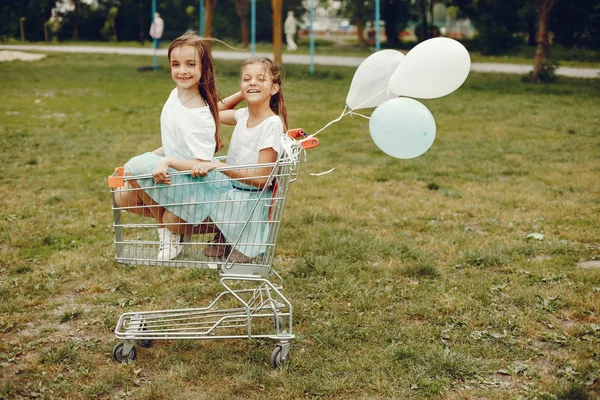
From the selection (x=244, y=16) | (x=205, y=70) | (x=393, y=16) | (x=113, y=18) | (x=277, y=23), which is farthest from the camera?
(x=113, y=18)

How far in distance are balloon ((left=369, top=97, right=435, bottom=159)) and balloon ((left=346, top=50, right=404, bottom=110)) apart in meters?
0.35

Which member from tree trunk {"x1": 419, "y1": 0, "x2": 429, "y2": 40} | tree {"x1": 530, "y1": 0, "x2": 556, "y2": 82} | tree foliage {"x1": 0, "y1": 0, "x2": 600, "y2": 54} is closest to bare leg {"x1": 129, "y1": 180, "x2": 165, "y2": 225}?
tree foliage {"x1": 0, "y1": 0, "x2": 600, "y2": 54}

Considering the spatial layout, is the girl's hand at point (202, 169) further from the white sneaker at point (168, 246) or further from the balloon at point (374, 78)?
the balloon at point (374, 78)

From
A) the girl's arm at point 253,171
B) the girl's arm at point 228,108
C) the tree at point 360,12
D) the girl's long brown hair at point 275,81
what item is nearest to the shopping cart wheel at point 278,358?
the girl's arm at point 253,171

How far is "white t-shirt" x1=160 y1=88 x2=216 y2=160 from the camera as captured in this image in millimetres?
3626

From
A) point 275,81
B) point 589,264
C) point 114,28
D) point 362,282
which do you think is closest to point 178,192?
point 275,81

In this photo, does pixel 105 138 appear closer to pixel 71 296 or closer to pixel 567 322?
pixel 71 296

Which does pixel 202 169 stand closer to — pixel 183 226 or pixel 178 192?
pixel 178 192

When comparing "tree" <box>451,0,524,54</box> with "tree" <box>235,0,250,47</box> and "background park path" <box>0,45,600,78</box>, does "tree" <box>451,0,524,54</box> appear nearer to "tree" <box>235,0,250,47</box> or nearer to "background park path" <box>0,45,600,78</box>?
"background park path" <box>0,45,600,78</box>

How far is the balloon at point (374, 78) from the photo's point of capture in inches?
158

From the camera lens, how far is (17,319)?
13.8 ft

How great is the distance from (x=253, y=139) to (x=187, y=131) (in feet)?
1.24

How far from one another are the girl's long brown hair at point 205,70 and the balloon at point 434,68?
1.10 m

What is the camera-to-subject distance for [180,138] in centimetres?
370
